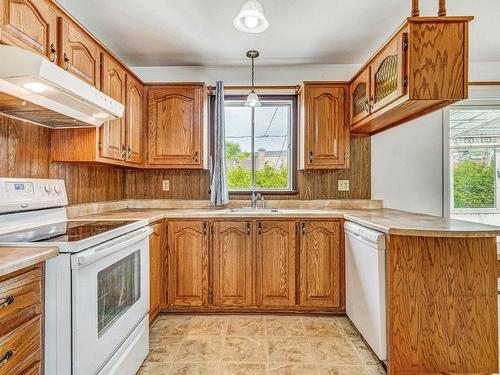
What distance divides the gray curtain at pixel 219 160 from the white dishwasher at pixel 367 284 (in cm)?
117

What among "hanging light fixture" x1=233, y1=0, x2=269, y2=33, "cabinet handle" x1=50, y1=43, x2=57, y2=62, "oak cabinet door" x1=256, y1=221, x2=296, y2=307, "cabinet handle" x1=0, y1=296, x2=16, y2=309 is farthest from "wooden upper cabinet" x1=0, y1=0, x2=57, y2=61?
"oak cabinet door" x1=256, y1=221, x2=296, y2=307

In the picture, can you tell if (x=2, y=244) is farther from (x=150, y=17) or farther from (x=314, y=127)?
(x=314, y=127)

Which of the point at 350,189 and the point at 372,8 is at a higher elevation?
the point at 372,8

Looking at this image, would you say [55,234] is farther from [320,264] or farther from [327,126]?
[327,126]

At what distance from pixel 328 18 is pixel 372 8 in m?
0.31

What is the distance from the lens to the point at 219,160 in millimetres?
2844

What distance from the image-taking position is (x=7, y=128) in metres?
1.68

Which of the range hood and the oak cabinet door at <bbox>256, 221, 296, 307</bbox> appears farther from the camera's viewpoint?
the oak cabinet door at <bbox>256, 221, 296, 307</bbox>

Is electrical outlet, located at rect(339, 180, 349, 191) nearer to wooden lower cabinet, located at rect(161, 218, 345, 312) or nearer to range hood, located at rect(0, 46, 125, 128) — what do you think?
wooden lower cabinet, located at rect(161, 218, 345, 312)

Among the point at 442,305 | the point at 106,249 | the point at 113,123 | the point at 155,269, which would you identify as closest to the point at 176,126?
the point at 113,123

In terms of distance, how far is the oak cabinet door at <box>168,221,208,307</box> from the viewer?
2.46 m

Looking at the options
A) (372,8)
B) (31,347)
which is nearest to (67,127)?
(31,347)

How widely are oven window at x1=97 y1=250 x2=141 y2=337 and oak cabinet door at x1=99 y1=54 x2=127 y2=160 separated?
2.75ft

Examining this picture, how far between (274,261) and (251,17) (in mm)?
1788
